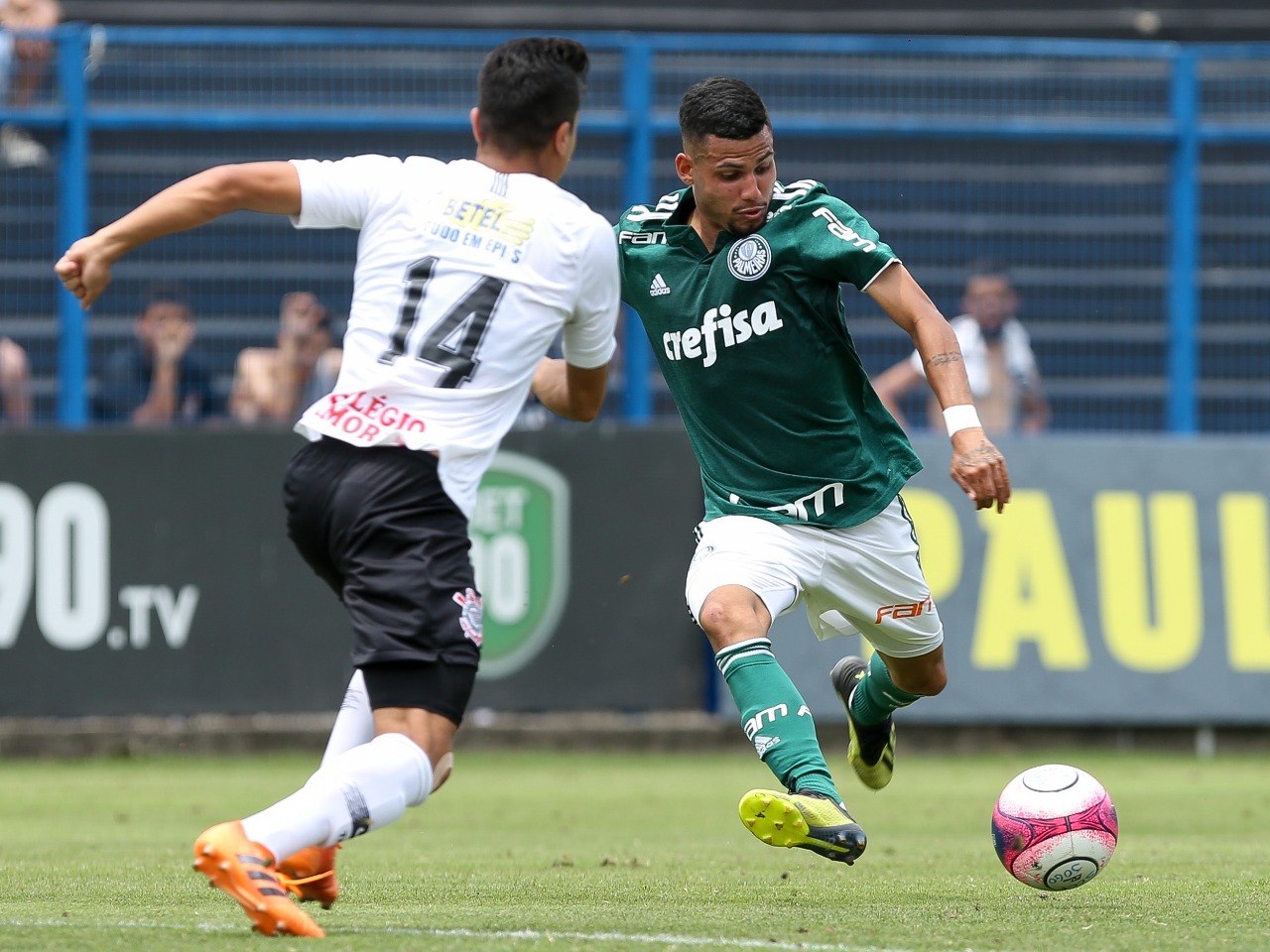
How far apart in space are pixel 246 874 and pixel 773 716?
178 cm

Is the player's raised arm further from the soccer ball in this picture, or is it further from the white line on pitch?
the white line on pitch

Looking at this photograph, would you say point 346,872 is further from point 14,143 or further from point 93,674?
point 14,143

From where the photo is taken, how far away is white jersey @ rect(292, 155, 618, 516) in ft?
15.1

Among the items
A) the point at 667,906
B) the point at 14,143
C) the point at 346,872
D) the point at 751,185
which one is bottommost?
the point at 346,872

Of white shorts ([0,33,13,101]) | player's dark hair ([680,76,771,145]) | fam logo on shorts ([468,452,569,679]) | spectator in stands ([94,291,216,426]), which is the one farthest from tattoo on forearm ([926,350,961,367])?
white shorts ([0,33,13,101])

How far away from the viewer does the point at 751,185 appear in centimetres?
579

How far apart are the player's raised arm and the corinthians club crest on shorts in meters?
0.38

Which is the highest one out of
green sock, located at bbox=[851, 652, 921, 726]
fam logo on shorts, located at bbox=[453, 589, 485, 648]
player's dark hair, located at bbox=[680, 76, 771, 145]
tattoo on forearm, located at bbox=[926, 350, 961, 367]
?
player's dark hair, located at bbox=[680, 76, 771, 145]

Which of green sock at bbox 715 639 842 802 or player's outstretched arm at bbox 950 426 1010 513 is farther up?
player's outstretched arm at bbox 950 426 1010 513

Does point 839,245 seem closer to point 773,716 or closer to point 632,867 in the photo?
point 773,716

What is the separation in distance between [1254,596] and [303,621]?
5914 mm

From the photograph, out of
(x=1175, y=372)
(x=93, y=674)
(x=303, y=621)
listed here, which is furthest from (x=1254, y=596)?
(x=93, y=674)

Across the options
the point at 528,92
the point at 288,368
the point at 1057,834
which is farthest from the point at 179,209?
the point at 288,368

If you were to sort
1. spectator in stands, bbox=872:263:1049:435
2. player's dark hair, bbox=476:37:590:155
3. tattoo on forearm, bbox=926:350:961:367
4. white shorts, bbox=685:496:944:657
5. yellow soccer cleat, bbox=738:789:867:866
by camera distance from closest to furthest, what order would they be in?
player's dark hair, bbox=476:37:590:155 < yellow soccer cleat, bbox=738:789:867:866 < tattoo on forearm, bbox=926:350:961:367 < white shorts, bbox=685:496:944:657 < spectator in stands, bbox=872:263:1049:435
